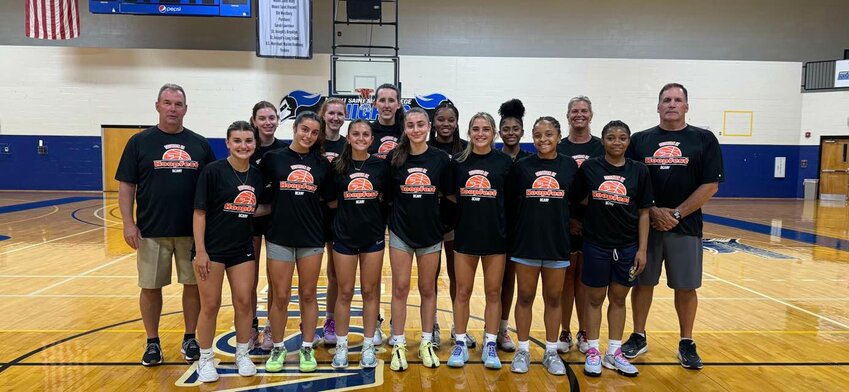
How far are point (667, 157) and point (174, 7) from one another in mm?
12979

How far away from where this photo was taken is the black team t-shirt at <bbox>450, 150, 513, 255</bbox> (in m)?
3.37

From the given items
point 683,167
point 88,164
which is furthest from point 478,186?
point 88,164

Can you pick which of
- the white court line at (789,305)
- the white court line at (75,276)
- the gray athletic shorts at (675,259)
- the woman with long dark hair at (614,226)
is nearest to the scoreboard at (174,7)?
the white court line at (75,276)

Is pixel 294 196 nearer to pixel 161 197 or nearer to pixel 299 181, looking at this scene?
pixel 299 181

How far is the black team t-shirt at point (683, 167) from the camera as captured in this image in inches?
139

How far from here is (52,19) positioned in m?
13.7

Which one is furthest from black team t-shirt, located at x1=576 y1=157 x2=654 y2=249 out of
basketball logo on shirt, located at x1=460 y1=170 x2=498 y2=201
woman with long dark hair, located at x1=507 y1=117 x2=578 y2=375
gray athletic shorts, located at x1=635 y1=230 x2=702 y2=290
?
basketball logo on shirt, located at x1=460 y1=170 x2=498 y2=201

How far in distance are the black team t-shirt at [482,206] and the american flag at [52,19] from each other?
14704mm

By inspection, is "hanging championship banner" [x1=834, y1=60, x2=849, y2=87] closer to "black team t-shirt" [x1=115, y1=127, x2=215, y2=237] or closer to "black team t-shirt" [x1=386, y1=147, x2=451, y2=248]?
"black team t-shirt" [x1=386, y1=147, x2=451, y2=248]

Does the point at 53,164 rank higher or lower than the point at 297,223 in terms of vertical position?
higher

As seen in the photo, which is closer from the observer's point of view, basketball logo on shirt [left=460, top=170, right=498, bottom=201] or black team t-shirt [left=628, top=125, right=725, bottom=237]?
basketball logo on shirt [left=460, top=170, right=498, bottom=201]

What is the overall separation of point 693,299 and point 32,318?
17.4ft

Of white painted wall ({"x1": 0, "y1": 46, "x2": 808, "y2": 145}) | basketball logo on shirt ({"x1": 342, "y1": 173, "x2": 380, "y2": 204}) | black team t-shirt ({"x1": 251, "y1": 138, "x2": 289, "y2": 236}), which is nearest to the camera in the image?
basketball logo on shirt ({"x1": 342, "y1": 173, "x2": 380, "y2": 204})

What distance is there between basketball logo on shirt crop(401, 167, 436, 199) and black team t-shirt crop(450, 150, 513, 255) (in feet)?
0.68
